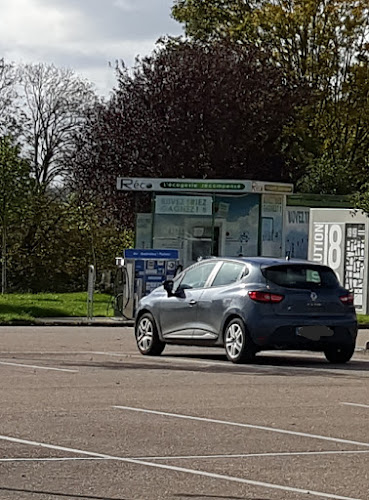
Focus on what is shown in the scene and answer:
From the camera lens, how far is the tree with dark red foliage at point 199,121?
51.5 meters

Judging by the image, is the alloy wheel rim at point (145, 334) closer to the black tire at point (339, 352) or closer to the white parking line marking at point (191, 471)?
the black tire at point (339, 352)

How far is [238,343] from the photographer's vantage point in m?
18.8

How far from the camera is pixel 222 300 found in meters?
19.2

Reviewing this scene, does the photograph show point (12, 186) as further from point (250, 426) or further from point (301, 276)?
point (250, 426)

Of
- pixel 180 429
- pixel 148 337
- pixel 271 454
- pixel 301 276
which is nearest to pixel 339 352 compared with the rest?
pixel 301 276

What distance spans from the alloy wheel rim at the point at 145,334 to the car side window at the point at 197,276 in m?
0.80

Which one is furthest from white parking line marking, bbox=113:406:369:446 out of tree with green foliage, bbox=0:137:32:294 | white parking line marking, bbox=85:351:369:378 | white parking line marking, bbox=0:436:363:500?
tree with green foliage, bbox=0:137:32:294

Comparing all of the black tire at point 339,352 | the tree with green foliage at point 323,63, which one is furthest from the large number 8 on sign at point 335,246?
the black tire at point 339,352

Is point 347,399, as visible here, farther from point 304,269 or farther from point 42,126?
point 42,126

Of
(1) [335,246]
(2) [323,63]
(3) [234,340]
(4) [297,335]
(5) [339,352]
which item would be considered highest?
(2) [323,63]

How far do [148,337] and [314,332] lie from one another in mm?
2946

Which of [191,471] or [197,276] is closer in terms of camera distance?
[191,471]

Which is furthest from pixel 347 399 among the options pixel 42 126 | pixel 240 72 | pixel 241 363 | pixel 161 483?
pixel 42 126

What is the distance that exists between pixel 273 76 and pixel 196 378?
122ft
